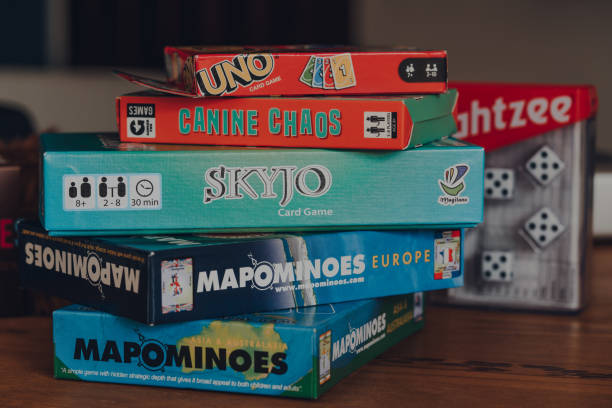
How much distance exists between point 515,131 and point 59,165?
20.3 inches

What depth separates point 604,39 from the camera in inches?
128

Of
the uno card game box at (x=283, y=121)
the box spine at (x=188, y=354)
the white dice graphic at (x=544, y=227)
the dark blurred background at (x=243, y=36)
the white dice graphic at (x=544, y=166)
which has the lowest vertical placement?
the box spine at (x=188, y=354)

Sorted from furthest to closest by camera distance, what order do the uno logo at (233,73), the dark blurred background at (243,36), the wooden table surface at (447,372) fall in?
the dark blurred background at (243,36), the uno logo at (233,73), the wooden table surface at (447,372)

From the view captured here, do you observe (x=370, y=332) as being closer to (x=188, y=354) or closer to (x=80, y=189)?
(x=188, y=354)

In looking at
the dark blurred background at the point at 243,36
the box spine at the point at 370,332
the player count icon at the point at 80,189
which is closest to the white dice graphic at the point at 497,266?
the box spine at the point at 370,332

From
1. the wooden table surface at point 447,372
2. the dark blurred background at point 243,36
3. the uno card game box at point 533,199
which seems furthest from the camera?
the dark blurred background at point 243,36

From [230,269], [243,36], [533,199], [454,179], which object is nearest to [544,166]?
[533,199]

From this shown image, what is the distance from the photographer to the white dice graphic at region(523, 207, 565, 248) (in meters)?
0.95

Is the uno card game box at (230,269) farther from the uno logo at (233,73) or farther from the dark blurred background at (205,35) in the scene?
the dark blurred background at (205,35)

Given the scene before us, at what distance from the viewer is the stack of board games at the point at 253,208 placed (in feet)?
→ 2.35

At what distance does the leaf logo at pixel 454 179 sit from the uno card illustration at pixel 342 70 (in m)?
0.13

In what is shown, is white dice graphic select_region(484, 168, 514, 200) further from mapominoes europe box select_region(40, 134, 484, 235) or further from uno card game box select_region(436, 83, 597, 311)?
mapominoes europe box select_region(40, 134, 484, 235)

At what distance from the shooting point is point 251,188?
79 cm

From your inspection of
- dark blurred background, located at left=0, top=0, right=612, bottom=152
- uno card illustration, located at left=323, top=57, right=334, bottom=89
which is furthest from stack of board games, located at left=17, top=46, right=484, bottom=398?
dark blurred background, located at left=0, top=0, right=612, bottom=152
